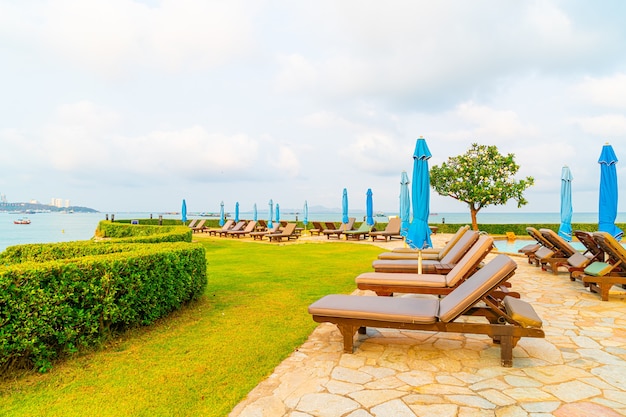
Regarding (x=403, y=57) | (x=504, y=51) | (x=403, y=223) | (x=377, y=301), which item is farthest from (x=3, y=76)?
(x=504, y=51)

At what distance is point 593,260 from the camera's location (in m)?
6.57

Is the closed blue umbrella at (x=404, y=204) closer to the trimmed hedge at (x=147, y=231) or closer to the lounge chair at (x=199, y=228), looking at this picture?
the trimmed hedge at (x=147, y=231)

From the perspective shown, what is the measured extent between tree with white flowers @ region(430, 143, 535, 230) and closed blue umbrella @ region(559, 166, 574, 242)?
10988 millimetres

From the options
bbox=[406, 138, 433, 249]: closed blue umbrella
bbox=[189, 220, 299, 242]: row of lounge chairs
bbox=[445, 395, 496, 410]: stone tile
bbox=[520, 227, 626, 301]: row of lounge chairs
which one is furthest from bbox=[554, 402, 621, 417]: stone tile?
bbox=[189, 220, 299, 242]: row of lounge chairs

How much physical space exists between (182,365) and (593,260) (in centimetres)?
724

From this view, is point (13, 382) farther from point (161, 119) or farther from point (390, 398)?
point (161, 119)

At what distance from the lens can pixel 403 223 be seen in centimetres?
1450

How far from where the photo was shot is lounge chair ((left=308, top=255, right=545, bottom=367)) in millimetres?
3252

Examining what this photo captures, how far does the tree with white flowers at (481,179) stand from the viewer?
80.8ft

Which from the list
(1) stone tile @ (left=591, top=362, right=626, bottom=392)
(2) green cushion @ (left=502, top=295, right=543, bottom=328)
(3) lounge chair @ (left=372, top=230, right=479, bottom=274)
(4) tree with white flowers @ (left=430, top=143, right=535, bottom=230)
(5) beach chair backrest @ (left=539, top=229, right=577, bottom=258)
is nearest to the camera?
(1) stone tile @ (left=591, top=362, right=626, bottom=392)

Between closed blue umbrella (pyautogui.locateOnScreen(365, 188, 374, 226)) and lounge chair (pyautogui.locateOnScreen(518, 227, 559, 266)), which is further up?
closed blue umbrella (pyautogui.locateOnScreen(365, 188, 374, 226))

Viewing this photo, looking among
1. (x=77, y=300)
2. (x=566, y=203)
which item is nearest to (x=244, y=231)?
(x=566, y=203)

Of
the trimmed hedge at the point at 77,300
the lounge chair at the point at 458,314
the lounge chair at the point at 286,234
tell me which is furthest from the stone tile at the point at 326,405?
the lounge chair at the point at 286,234

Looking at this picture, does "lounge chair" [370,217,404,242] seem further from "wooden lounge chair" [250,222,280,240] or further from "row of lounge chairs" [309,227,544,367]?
"row of lounge chairs" [309,227,544,367]
